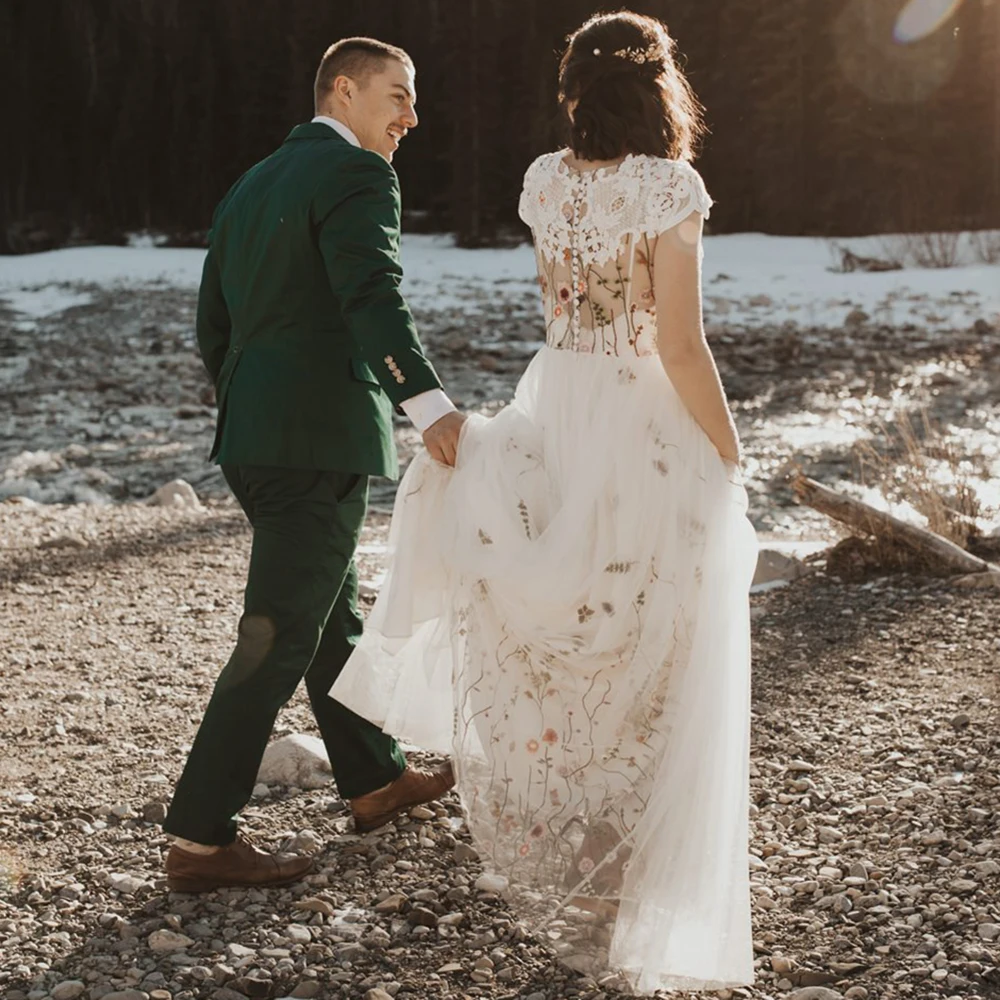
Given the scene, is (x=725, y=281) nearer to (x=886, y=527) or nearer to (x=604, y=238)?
(x=886, y=527)

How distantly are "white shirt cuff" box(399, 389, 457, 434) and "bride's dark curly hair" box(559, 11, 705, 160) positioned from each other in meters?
0.61

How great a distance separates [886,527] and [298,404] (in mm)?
3737

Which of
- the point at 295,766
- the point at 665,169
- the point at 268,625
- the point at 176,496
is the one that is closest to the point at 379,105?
the point at 665,169

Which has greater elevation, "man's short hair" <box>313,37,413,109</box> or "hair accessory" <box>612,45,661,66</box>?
"man's short hair" <box>313,37,413,109</box>

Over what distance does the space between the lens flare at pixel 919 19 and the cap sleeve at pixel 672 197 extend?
22.4m

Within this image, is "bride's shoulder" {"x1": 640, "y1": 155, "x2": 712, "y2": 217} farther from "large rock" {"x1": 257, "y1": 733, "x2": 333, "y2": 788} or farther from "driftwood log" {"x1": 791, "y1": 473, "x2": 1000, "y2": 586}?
"driftwood log" {"x1": 791, "y1": 473, "x2": 1000, "y2": 586}

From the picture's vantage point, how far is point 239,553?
7344mm

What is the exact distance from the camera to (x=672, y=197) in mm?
2896

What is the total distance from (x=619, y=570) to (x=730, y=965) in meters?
0.84

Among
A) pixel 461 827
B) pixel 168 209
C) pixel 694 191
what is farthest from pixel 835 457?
pixel 168 209

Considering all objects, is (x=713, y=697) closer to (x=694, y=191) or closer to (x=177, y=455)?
(x=694, y=191)

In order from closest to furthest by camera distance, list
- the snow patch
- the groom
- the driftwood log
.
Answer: the groom < the driftwood log < the snow patch

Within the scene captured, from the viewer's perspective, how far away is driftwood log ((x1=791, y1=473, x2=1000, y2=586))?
6238 mm

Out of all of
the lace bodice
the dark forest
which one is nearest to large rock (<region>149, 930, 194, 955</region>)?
the lace bodice
